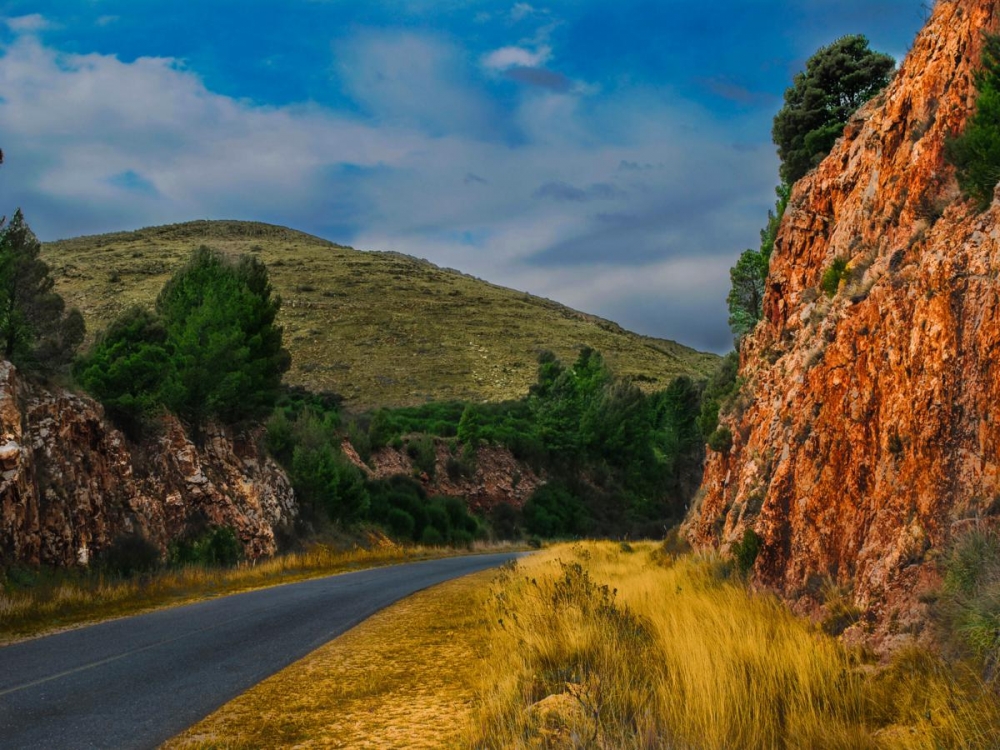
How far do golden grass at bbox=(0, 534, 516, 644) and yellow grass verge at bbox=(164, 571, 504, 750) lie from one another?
554 centimetres

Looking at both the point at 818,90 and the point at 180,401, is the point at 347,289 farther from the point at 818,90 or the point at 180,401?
the point at 818,90

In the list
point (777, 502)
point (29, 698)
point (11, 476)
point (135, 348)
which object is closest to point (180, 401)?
point (135, 348)

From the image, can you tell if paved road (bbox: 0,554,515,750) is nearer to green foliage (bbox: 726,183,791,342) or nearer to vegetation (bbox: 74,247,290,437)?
vegetation (bbox: 74,247,290,437)

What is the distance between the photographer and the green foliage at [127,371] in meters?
21.1

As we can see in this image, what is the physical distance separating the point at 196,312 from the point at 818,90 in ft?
79.4

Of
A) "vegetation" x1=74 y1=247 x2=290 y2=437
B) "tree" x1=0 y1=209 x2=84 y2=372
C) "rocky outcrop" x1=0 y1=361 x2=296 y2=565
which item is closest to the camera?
"rocky outcrop" x1=0 y1=361 x2=296 y2=565

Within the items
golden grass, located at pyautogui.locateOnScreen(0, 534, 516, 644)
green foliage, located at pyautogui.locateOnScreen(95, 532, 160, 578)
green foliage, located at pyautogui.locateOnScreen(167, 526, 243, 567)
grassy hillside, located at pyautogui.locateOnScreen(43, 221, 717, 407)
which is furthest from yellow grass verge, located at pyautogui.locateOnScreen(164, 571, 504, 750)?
grassy hillside, located at pyautogui.locateOnScreen(43, 221, 717, 407)

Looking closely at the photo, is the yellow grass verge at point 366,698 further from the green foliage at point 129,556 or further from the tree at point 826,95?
the tree at point 826,95

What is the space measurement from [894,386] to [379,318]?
80615mm

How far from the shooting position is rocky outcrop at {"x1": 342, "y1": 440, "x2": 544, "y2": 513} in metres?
45.0

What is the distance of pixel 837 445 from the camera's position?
9.76 metres

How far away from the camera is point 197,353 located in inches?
1005

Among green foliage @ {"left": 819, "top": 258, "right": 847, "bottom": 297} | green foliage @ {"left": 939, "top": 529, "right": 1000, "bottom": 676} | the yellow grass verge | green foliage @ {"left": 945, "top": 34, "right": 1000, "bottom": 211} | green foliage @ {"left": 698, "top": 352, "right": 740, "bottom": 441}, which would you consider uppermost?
green foliage @ {"left": 945, "top": 34, "right": 1000, "bottom": 211}

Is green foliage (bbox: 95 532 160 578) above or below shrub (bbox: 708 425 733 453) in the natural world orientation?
below
